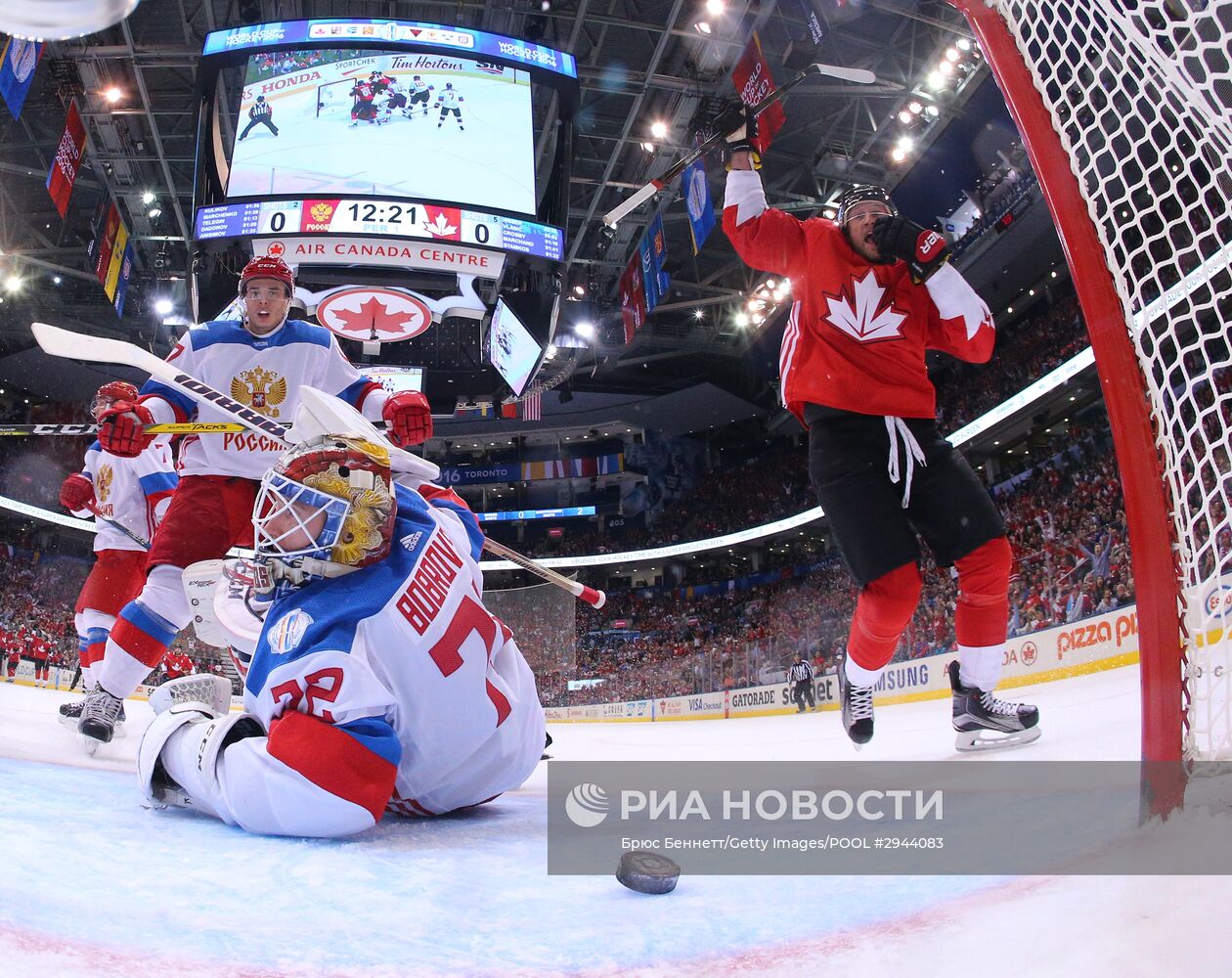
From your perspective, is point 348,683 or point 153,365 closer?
point 348,683

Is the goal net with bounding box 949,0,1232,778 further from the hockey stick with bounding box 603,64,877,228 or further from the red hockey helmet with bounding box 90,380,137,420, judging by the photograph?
the red hockey helmet with bounding box 90,380,137,420

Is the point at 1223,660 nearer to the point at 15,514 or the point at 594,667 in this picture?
the point at 594,667

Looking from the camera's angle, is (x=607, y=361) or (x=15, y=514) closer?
(x=607, y=361)

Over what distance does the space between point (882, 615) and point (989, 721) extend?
1.37 ft

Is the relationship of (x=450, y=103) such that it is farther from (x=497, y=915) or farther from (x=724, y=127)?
(x=497, y=915)

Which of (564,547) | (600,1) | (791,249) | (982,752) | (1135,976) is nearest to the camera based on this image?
(1135,976)

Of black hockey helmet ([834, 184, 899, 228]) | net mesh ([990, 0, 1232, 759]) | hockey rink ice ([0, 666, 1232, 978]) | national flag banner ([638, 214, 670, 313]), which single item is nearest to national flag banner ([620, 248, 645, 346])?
national flag banner ([638, 214, 670, 313])

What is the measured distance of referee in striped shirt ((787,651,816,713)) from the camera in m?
10.4

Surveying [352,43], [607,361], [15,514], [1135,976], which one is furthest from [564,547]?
[1135,976]

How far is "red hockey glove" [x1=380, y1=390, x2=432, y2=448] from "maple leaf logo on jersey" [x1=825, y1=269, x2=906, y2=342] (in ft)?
4.27

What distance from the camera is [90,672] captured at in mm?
3982

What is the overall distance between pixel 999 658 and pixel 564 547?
20648 millimetres

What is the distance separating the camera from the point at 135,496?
4.12 metres

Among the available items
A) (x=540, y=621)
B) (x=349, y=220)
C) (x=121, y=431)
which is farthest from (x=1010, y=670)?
(x=540, y=621)
